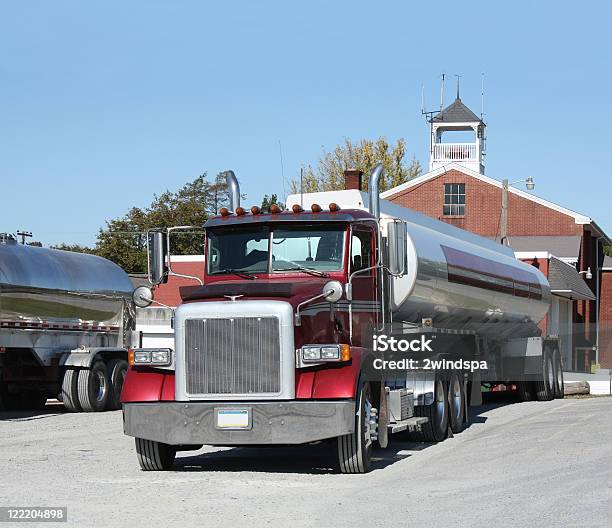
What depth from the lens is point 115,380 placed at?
26.0 meters

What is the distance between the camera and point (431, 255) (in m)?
18.1

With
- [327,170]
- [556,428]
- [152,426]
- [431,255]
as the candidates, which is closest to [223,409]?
[152,426]

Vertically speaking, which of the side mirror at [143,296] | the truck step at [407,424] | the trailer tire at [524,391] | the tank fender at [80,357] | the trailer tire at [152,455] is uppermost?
the side mirror at [143,296]

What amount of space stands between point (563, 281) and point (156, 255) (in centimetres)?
3351

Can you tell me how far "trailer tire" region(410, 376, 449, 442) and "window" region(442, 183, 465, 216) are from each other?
4000 centimetres

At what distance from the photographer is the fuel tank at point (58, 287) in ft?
77.7

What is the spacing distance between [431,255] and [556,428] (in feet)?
13.1

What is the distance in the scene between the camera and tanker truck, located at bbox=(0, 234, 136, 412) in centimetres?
2392

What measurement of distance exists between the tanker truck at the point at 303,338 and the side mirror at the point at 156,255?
0.06ft

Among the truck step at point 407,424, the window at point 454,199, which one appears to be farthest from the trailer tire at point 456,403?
the window at point 454,199

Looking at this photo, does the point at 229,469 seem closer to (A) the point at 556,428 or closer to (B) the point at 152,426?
(B) the point at 152,426

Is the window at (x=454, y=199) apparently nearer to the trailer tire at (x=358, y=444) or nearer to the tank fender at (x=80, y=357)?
the tank fender at (x=80, y=357)

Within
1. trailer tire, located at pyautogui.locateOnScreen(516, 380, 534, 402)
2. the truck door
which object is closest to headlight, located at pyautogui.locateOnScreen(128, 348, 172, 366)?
the truck door

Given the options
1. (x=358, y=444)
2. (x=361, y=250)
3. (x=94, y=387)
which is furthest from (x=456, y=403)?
(x=94, y=387)
